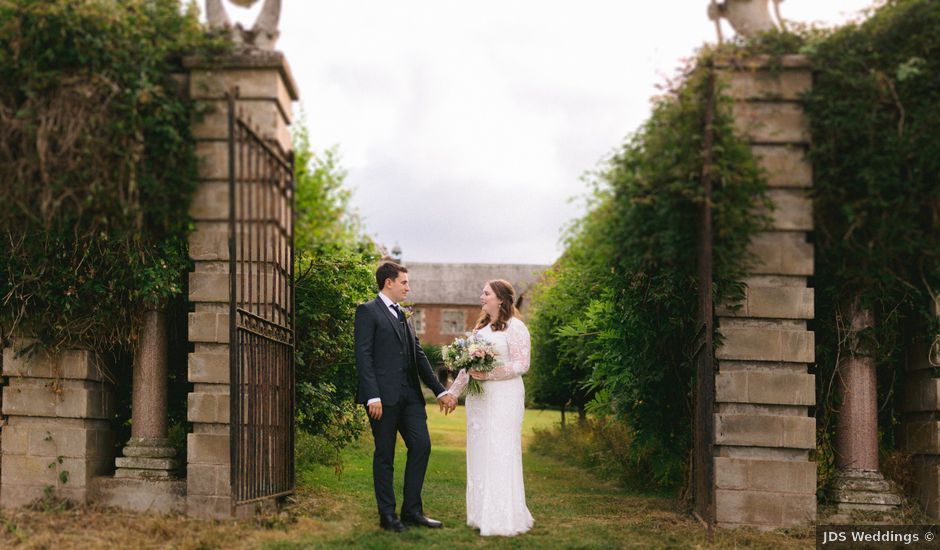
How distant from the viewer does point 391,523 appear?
7.29 m

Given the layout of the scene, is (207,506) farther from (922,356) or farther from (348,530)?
(922,356)

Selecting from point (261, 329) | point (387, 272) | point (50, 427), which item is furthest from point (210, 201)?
point (50, 427)

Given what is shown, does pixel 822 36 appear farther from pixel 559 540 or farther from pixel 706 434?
pixel 559 540

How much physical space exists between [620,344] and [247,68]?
5905 millimetres

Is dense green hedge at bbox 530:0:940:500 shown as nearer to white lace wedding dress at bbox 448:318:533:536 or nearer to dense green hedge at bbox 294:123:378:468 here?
white lace wedding dress at bbox 448:318:533:536

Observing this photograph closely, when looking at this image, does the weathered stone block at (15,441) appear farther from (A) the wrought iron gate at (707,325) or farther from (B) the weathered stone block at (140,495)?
(A) the wrought iron gate at (707,325)


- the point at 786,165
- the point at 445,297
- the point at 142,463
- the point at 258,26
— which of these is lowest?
the point at 142,463

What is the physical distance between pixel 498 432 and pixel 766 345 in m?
2.42

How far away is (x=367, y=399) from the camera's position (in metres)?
7.28

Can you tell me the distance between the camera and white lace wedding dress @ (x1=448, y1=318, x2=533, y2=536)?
24.3 feet

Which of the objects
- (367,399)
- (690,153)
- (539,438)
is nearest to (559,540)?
(367,399)

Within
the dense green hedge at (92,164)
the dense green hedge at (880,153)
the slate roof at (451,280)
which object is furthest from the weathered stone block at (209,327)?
the slate roof at (451,280)

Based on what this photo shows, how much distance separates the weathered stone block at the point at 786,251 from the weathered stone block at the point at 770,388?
35.2 inches

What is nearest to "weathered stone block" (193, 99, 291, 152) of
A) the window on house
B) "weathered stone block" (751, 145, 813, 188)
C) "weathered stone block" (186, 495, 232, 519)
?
"weathered stone block" (186, 495, 232, 519)
